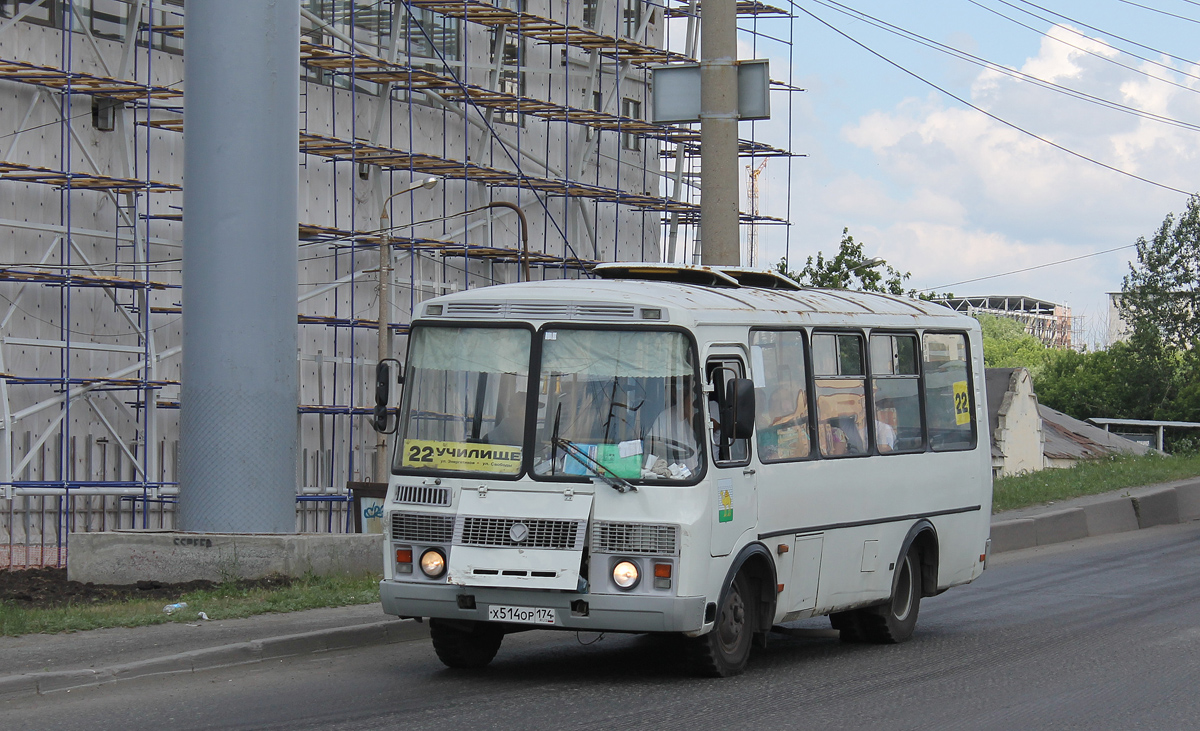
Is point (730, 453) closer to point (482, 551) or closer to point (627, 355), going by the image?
point (627, 355)

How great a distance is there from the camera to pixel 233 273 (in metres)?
15.9

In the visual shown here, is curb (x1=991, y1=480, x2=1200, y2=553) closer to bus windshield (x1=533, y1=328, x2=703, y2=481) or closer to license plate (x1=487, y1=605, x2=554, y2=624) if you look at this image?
bus windshield (x1=533, y1=328, x2=703, y2=481)

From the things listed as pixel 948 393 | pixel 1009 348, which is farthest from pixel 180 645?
pixel 1009 348

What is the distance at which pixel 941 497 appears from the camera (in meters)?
12.8

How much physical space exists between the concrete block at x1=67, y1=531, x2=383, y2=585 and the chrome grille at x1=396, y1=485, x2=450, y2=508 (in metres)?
5.13

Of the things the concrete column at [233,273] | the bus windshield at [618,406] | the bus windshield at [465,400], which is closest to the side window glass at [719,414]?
the bus windshield at [618,406]

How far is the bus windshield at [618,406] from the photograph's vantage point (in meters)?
9.70

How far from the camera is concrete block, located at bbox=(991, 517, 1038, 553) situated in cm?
1956

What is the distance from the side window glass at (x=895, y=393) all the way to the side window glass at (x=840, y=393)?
22cm

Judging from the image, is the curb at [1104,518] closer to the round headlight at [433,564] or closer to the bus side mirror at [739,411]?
the bus side mirror at [739,411]

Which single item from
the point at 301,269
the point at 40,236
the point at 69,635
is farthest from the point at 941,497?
the point at 301,269

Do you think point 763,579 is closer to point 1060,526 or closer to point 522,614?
point 522,614

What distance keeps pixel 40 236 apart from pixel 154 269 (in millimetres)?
2222

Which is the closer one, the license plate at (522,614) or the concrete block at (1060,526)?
the license plate at (522,614)
